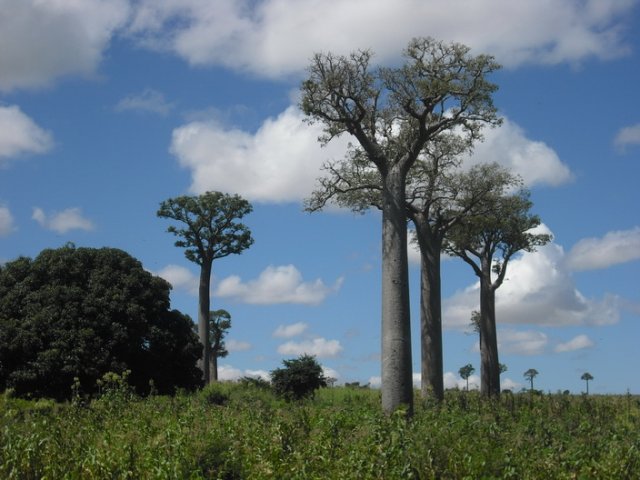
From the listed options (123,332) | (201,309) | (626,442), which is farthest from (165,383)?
(626,442)

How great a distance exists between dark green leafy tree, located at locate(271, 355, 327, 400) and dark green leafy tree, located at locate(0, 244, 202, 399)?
312 centimetres

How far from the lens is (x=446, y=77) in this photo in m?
18.9

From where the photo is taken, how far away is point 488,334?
32156 mm

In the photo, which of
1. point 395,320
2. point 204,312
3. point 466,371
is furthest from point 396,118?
point 466,371

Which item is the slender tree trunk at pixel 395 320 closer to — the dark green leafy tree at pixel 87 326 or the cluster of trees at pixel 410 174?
the cluster of trees at pixel 410 174

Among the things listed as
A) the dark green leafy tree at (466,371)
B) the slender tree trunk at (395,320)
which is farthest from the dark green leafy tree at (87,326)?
the dark green leafy tree at (466,371)

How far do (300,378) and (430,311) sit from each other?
426 cm

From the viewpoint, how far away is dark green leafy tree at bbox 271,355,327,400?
79.9ft

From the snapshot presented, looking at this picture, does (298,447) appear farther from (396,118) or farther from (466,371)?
(466,371)

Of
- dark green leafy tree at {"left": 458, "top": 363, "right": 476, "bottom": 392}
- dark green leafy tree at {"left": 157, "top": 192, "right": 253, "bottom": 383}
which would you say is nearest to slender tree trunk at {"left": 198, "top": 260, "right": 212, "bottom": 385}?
dark green leafy tree at {"left": 157, "top": 192, "right": 253, "bottom": 383}

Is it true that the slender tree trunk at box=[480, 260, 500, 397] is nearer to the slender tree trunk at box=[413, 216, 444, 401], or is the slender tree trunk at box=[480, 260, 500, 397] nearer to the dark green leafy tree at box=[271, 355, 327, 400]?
the slender tree trunk at box=[413, 216, 444, 401]

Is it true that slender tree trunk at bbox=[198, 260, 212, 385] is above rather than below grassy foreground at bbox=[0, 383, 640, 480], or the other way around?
above

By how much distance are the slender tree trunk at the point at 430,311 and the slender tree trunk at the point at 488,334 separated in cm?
613

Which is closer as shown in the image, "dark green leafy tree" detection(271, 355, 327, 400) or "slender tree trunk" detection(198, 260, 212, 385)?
"dark green leafy tree" detection(271, 355, 327, 400)
